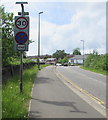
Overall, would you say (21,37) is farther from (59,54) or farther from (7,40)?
(59,54)

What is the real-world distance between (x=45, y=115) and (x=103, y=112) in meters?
2.01

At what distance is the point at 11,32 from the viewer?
17844 mm

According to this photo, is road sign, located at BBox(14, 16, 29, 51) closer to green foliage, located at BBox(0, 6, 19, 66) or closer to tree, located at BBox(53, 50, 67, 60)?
green foliage, located at BBox(0, 6, 19, 66)

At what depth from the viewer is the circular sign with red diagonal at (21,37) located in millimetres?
9734

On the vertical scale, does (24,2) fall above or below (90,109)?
above

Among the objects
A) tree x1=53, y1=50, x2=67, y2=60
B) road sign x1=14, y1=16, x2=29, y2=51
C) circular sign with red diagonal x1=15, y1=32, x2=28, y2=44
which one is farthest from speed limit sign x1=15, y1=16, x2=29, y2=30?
tree x1=53, y1=50, x2=67, y2=60

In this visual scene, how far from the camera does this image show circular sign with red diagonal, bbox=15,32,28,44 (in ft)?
31.9

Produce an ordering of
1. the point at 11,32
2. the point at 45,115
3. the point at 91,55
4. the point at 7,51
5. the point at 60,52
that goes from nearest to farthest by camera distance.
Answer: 1. the point at 45,115
2. the point at 7,51
3. the point at 11,32
4. the point at 91,55
5. the point at 60,52

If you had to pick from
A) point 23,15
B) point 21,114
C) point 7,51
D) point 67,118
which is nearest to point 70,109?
point 67,118

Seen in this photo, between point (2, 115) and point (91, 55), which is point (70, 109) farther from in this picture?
point (91, 55)

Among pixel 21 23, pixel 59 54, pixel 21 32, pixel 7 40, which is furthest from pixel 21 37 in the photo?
pixel 59 54

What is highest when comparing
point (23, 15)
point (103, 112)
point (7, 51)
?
point (23, 15)

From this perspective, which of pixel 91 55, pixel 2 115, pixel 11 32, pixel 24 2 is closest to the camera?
pixel 2 115

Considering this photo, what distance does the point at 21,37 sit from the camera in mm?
9727
